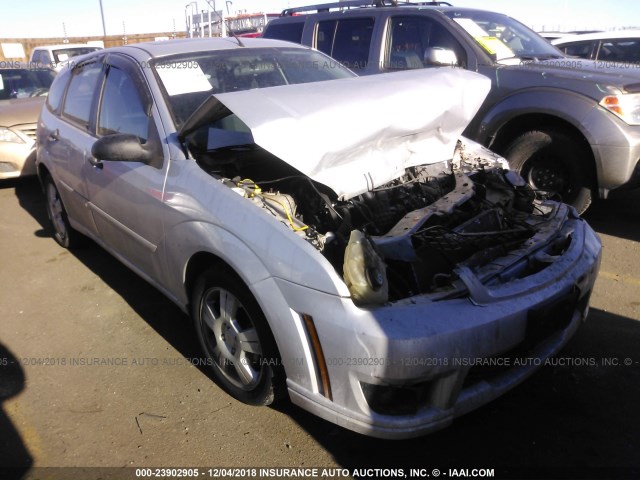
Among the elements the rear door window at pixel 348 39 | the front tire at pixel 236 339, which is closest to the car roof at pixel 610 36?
the rear door window at pixel 348 39

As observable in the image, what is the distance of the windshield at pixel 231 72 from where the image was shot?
2999 mm

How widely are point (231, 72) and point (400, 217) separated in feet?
5.05

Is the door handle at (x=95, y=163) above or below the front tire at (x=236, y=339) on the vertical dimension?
above

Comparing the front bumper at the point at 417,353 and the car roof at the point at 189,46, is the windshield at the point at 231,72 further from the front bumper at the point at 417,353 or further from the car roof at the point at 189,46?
the front bumper at the point at 417,353

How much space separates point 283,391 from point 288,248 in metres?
0.75

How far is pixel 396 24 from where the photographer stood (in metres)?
5.71

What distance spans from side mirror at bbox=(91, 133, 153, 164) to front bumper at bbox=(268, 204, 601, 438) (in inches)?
50.4

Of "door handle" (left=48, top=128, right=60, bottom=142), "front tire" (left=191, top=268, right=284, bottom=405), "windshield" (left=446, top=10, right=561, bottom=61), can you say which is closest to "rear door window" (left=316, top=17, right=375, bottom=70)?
"windshield" (left=446, top=10, right=561, bottom=61)

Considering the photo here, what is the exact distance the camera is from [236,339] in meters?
2.51

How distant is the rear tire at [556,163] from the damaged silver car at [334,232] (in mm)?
1465

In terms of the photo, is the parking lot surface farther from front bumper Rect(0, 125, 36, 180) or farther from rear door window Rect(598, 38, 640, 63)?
rear door window Rect(598, 38, 640, 63)

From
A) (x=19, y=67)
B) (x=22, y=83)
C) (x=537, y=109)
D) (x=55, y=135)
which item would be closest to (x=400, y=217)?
(x=537, y=109)

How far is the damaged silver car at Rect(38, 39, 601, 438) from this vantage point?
1.97m

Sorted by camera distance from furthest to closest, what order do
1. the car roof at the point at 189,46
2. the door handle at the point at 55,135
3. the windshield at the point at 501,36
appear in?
the windshield at the point at 501,36
the door handle at the point at 55,135
the car roof at the point at 189,46
